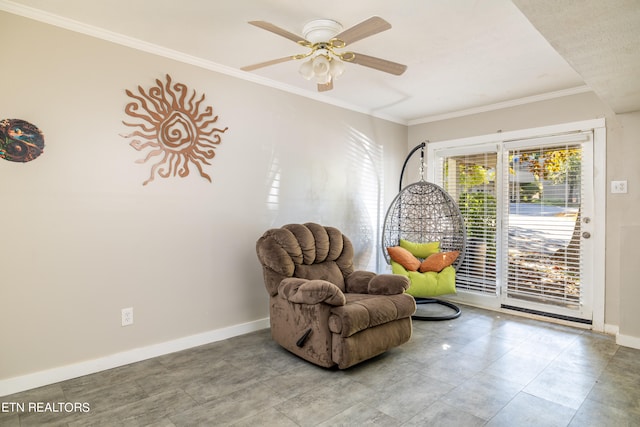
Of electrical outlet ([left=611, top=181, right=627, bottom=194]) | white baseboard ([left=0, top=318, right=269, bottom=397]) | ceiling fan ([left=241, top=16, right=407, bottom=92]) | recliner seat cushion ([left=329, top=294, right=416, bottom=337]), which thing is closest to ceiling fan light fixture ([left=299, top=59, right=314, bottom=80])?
ceiling fan ([left=241, top=16, right=407, bottom=92])

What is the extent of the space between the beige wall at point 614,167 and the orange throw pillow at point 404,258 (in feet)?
5.94

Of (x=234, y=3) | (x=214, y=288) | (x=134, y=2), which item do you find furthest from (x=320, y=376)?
(x=134, y=2)

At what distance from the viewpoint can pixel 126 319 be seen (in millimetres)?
2770

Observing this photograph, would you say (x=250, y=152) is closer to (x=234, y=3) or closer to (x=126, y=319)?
(x=234, y=3)

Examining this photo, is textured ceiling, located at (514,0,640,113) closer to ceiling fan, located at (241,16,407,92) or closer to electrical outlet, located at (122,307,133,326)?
ceiling fan, located at (241,16,407,92)

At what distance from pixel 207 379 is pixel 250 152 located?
199 cm

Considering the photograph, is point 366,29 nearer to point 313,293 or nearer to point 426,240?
point 313,293

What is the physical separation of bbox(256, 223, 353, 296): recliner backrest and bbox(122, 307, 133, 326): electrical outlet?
1045 millimetres

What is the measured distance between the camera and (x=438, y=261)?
13.4ft

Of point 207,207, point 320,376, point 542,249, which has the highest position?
point 207,207

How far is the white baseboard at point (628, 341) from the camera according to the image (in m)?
3.14

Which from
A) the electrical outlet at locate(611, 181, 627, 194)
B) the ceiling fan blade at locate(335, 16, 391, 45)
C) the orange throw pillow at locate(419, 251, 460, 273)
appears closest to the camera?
the ceiling fan blade at locate(335, 16, 391, 45)

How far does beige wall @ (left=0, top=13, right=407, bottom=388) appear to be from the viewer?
2.37 metres

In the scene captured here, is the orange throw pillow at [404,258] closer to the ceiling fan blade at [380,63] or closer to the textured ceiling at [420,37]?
the textured ceiling at [420,37]
